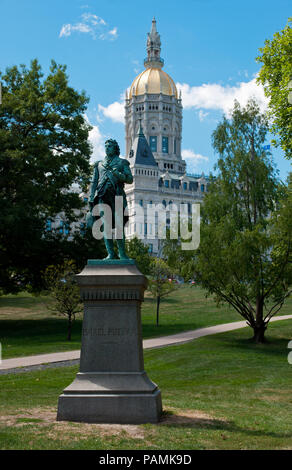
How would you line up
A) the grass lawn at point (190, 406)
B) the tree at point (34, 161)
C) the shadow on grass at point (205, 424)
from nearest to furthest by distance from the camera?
the grass lawn at point (190, 406) → the shadow on grass at point (205, 424) → the tree at point (34, 161)

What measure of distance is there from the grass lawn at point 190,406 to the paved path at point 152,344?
1761 millimetres

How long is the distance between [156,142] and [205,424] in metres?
131

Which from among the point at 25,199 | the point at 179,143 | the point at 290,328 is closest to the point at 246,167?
the point at 290,328

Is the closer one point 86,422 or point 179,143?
point 86,422

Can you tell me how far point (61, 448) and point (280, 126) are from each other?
820 inches

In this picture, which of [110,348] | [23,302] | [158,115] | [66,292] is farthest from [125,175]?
[158,115]

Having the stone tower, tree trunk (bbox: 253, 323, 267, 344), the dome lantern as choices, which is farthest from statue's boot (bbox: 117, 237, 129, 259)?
the dome lantern

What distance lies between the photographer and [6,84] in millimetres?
34094

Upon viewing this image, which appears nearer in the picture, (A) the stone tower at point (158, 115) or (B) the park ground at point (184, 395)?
(B) the park ground at point (184, 395)

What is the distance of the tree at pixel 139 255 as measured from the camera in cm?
5441

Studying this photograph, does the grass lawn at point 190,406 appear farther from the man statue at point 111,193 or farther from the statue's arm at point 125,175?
the statue's arm at point 125,175

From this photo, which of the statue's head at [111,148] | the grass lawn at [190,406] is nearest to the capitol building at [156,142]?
the grass lawn at [190,406]

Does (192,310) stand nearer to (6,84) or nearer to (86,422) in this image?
(6,84)

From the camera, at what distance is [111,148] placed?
1125 centimetres
